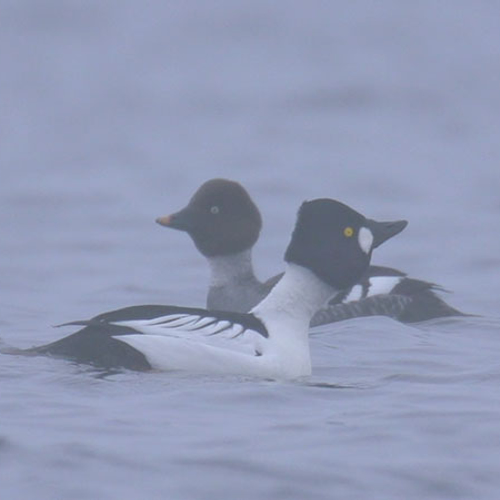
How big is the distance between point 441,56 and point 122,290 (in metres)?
12.8

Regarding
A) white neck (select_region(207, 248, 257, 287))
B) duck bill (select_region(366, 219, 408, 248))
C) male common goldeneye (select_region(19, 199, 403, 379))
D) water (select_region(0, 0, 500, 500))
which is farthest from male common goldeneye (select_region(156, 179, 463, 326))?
male common goldeneye (select_region(19, 199, 403, 379))

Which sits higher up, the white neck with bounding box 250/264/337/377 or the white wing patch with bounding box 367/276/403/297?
the white wing patch with bounding box 367/276/403/297

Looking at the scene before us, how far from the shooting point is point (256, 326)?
9.38m

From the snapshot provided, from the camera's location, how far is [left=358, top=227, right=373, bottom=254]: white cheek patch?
984 cm

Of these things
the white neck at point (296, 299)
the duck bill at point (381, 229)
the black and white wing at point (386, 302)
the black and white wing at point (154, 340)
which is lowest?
the black and white wing at point (154, 340)

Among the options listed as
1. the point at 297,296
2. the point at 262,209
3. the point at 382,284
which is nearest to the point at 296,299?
the point at 297,296

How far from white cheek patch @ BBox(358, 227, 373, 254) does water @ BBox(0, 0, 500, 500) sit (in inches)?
25.8

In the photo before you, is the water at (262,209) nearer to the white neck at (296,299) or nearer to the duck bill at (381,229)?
the white neck at (296,299)

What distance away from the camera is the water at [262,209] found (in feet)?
24.7

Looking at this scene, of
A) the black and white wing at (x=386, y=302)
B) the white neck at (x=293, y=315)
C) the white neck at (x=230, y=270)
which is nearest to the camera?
the white neck at (x=293, y=315)

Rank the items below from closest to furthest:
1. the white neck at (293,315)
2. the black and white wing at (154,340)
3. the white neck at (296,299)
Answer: the black and white wing at (154,340)
the white neck at (293,315)
the white neck at (296,299)

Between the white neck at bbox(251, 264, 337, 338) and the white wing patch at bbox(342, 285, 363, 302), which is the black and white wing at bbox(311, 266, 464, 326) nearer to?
the white wing patch at bbox(342, 285, 363, 302)

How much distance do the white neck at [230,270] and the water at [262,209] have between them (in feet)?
3.31

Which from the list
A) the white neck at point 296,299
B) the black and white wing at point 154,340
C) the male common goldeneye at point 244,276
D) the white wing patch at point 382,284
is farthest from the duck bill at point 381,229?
the white wing patch at point 382,284
